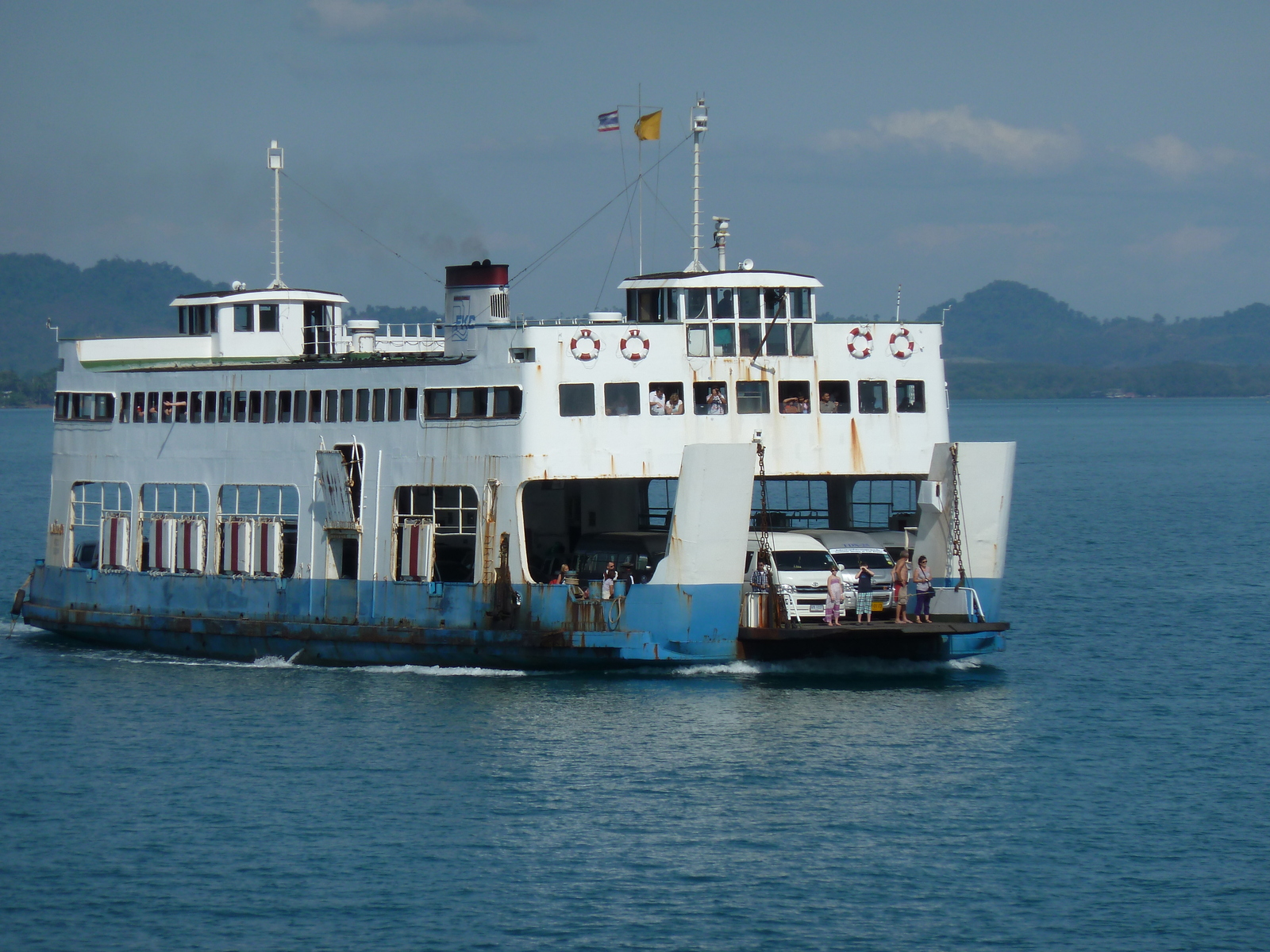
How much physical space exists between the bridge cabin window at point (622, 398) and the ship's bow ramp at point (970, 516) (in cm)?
617

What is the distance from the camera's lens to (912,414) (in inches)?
1491

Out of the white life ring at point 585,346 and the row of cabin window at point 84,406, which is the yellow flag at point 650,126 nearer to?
the white life ring at point 585,346

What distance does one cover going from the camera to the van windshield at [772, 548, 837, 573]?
36.0 meters

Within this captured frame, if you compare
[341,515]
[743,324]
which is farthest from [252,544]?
[743,324]

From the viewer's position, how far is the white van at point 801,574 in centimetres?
3547

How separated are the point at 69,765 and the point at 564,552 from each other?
13729mm

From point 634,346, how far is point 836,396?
443cm

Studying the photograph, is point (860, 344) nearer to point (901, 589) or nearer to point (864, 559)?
point (864, 559)

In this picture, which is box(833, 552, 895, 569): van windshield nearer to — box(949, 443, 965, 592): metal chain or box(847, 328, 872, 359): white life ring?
box(949, 443, 965, 592): metal chain

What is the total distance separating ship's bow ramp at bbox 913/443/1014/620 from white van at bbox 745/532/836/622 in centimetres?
219

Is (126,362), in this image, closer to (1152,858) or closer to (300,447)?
(300,447)

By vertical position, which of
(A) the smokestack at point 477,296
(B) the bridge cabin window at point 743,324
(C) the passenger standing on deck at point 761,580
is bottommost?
(C) the passenger standing on deck at point 761,580

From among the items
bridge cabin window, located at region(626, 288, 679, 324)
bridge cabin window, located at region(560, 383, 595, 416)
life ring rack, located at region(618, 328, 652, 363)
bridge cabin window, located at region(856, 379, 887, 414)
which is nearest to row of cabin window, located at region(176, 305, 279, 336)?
bridge cabin window, located at region(626, 288, 679, 324)

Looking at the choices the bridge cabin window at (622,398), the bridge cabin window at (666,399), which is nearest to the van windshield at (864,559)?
the bridge cabin window at (666,399)
